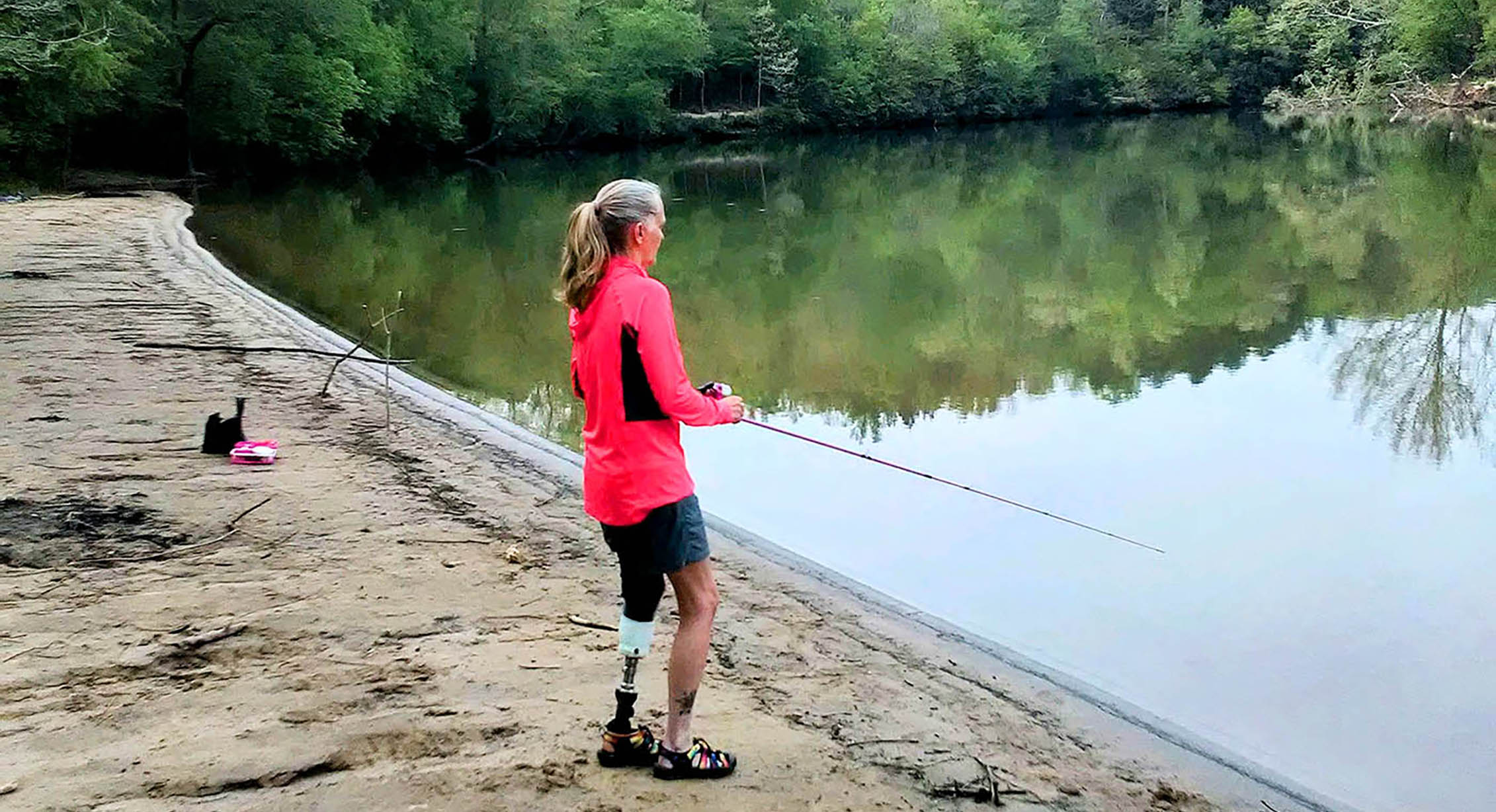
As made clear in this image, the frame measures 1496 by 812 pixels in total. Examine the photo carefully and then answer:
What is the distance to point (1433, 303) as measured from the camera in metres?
13.8

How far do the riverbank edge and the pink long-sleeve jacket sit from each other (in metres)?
2.27

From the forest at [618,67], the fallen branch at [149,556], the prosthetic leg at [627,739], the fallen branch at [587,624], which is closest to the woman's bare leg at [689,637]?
the prosthetic leg at [627,739]

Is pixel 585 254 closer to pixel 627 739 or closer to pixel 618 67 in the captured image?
pixel 627 739

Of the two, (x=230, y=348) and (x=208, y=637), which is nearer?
(x=208, y=637)

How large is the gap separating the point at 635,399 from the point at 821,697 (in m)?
1.72

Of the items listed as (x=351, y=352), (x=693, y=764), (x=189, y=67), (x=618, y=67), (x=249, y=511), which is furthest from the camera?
(x=618, y=67)

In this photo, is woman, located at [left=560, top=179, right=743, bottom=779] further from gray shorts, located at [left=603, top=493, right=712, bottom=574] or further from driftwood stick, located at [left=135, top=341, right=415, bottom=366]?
driftwood stick, located at [left=135, top=341, right=415, bottom=366]

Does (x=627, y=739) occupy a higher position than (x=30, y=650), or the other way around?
(x=627, y=739)

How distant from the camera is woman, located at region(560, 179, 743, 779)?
3.38 metres

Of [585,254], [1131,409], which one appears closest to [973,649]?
[585,254]

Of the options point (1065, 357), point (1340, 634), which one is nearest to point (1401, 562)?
point (1340, 634)

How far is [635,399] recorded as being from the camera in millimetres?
3424

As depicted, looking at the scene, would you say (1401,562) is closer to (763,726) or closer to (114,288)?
(763,726)

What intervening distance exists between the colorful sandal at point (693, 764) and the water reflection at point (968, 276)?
5904 millimetres
